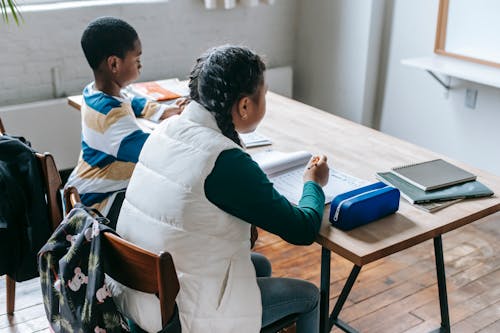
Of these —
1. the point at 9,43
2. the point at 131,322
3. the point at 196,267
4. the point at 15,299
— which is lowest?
the point at 15,299

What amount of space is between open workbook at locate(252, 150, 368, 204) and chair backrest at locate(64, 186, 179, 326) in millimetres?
499

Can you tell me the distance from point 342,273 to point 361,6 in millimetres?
1802

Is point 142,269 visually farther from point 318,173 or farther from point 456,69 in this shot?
point 456,69

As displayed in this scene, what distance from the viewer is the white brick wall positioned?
3.35 metres

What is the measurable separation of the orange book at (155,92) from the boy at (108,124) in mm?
568

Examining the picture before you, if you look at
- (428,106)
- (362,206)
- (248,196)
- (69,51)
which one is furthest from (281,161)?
(428,106)

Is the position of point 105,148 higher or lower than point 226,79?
lower

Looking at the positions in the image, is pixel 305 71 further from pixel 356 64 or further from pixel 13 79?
pixel 13 79

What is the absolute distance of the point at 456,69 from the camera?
332 cm

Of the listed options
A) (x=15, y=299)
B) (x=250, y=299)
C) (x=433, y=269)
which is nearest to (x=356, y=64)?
(x=433, y=269)

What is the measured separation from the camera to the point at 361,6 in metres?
3.89

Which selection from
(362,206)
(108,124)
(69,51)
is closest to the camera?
(362,206)

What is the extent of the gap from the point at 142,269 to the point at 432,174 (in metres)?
0.92

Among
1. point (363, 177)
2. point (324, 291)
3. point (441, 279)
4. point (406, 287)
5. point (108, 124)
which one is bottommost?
point (406, 287)
